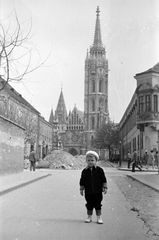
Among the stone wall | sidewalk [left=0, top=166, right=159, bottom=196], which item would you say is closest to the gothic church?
the stone wall

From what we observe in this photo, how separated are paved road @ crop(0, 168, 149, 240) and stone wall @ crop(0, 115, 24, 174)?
8984 mm

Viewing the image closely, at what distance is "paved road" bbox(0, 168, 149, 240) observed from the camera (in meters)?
5.55

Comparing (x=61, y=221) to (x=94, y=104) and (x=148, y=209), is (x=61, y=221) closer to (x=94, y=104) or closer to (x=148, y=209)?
(x=148, y=209)

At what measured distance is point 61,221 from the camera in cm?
670

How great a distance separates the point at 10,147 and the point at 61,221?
14273 millimetres

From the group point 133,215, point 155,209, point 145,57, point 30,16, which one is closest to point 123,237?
point 133,215

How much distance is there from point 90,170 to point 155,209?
9.94 feet

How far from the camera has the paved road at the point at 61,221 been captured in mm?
5550

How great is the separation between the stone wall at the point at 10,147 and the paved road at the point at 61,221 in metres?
8.98

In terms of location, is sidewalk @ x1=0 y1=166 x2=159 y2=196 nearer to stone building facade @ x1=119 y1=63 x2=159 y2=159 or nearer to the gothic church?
stone building facade @ x1=119 y1=63 x2=159 y2=159

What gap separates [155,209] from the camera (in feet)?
28.1

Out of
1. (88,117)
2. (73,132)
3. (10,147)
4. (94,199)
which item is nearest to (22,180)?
(10,147)

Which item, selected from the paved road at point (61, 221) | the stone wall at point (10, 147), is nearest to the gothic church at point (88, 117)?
the stone wall at point (10, 147)

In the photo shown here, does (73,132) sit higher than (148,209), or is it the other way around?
(73,132)
